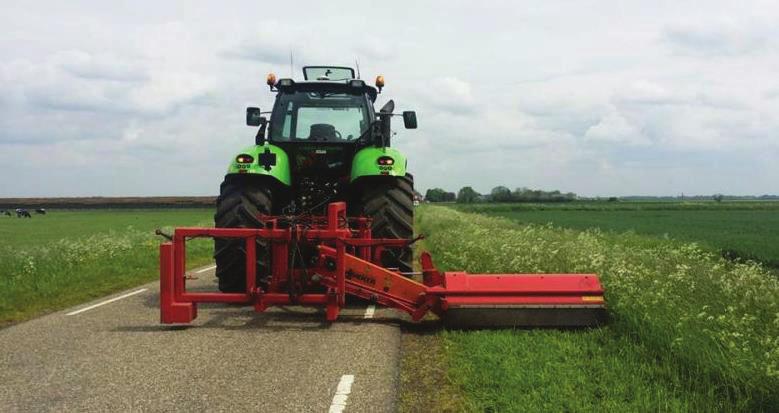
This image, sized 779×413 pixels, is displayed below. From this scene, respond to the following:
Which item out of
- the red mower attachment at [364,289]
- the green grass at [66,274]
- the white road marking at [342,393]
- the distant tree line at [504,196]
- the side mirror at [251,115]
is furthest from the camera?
the distant tree line at [504,196]

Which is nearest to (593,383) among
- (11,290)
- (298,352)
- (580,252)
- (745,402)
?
(745,402)

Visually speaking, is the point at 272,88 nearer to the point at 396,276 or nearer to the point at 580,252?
the point at 396,276

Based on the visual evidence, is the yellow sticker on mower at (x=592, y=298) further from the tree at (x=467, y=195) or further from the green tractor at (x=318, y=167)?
the tree at (x=467, y=195)

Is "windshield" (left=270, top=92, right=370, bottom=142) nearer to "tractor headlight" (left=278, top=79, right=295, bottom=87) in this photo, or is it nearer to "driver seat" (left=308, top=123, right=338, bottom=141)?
"driver seat" (left=308, top=123, right=338, bottom=141)

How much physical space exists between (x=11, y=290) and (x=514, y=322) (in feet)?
24.4

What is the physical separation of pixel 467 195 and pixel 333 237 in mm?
117273

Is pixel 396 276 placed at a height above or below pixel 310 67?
below

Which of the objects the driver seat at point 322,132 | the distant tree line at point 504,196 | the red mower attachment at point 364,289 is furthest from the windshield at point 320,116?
the distant tree line at point 504,196

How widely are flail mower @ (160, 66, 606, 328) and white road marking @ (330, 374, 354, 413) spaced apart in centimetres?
181

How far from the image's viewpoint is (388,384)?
4738mm

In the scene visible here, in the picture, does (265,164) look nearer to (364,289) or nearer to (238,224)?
(238,224)

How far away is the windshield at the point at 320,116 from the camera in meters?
9.16

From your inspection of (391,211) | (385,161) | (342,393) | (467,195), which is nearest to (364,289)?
(391,211)

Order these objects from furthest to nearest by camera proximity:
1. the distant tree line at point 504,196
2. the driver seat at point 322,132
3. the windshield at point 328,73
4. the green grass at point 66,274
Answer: the distant tree line at point 504,196 < the windshield at point 328,73 < the driver seat at point 322,132 < the green grass at point 66,274
